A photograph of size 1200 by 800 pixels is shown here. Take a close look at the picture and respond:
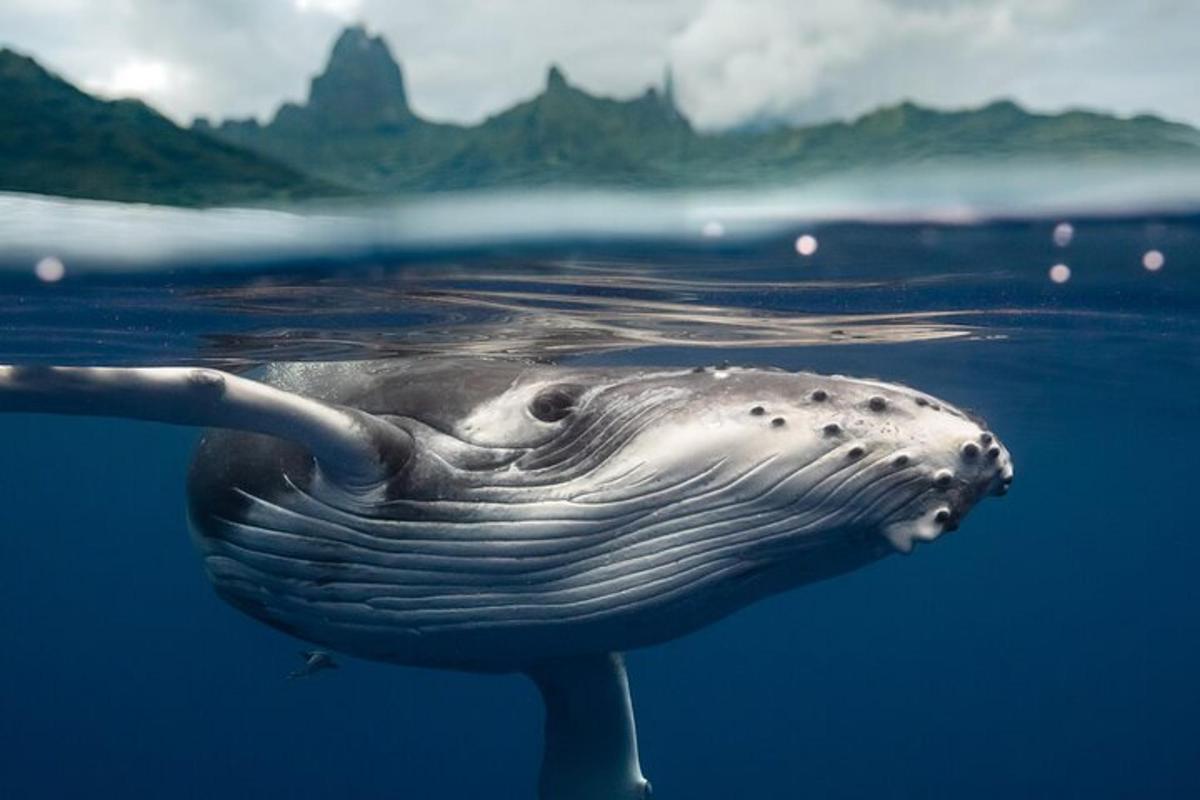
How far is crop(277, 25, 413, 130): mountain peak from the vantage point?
16.5 feet

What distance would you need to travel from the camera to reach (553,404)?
5609 mm

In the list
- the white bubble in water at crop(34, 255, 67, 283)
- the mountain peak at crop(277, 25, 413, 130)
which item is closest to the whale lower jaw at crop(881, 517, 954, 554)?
the mountain peak at crop(277, 25, 413, 130)

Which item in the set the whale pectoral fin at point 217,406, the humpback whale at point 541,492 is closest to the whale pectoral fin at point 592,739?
the humpback whale at point 541,492

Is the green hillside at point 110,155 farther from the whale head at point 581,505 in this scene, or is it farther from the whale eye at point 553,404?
the whale eye at point 553,404

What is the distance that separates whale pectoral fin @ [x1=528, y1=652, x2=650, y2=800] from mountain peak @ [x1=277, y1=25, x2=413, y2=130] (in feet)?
Result: 12.4

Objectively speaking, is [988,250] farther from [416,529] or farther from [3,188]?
[3,188]

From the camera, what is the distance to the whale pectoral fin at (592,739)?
23.7 ft

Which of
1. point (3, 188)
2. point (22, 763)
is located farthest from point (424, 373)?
point (22, 763)

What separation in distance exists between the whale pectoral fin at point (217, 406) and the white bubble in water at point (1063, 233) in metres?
7.27

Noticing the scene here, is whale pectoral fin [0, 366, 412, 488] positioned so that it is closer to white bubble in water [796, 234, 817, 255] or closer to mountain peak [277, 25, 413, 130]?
mountain peak [277, 25, 413, 130]

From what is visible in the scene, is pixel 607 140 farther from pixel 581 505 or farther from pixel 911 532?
pixel 911 532

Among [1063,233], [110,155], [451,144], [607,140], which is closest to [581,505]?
[607,140]

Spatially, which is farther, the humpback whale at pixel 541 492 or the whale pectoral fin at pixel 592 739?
the whale pectoral fin at pixel 592 739

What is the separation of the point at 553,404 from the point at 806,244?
528cm
